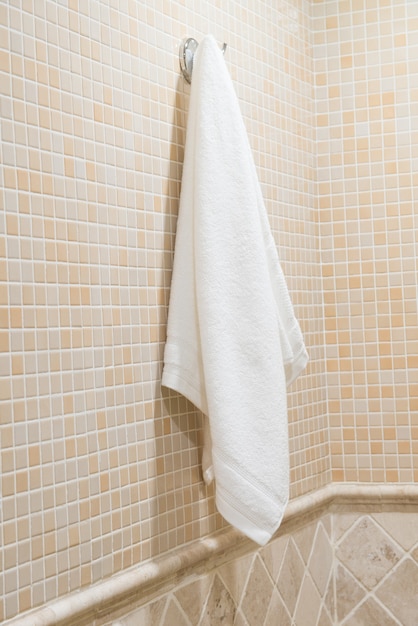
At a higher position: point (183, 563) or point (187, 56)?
point (187, 56)

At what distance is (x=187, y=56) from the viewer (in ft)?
4.26

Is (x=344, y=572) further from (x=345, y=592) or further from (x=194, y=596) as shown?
(x=194, y=596)

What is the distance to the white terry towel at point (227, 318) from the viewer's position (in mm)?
1167

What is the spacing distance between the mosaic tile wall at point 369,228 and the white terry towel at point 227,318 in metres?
0.48

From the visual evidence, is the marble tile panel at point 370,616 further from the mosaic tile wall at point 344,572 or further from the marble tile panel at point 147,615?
the marble tile panel at point 147,615

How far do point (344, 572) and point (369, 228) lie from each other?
722 millimetres

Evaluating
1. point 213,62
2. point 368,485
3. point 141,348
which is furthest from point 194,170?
point 368,485

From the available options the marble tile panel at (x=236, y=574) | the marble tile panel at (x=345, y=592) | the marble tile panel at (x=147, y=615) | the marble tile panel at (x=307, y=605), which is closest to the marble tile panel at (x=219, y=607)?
the marble tile panel at (x=236, y=574)

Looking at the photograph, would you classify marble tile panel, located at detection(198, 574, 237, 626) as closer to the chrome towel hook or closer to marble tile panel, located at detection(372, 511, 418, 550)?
→ marble tile panel, located at detection(372, 511, 418, 550)

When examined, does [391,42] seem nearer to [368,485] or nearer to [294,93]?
[294,93]

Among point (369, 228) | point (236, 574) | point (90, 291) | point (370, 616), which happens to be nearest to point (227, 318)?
point (90, 291)

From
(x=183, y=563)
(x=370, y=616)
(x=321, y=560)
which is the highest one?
(x=183, y=563)

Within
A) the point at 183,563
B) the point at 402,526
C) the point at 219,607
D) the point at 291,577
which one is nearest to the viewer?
the point at 183,563

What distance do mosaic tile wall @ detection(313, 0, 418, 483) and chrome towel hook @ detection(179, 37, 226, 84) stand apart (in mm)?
477
